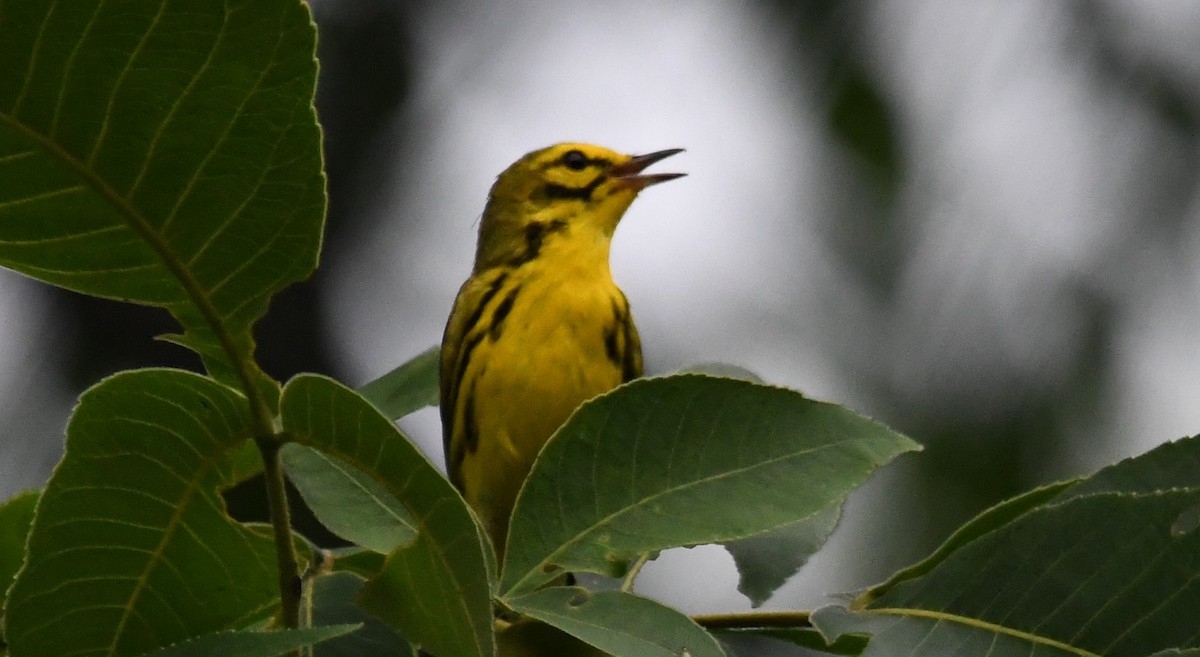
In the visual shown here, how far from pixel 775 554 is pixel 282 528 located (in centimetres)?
68

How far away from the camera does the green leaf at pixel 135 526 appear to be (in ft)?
4.08

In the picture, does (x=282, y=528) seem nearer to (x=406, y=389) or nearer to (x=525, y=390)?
(x=406, y=389)

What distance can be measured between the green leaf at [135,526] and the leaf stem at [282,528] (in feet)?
0.12

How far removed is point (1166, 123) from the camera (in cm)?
467

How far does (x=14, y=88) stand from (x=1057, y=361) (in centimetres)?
360

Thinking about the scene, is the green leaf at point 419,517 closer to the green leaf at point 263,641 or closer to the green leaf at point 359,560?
the green leaf at point 263,641

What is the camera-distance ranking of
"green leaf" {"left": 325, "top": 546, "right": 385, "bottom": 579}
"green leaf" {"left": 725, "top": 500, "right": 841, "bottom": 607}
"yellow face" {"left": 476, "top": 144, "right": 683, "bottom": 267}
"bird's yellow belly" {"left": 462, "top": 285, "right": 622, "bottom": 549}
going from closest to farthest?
"green leaf" {"left": 325, "top": 546, "right": 385, "bottom": 579} → "green leaf" {"left": 725, "top": 500, "right": 841, "bottom": 607} → "bird's yellow belly" {"left": 462, "top": 285, "right": 622, "bottom": 549} → "yellow face" {"left": 476, "top": 144, "right": 683, "bottom": 267}

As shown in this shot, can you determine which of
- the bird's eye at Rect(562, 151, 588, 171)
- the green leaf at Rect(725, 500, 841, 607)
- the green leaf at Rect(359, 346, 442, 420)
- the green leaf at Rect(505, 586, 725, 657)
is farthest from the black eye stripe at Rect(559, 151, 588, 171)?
the green leaf at Rect(505, 586, 725, 657)

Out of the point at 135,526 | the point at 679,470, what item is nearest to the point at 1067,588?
the point at 679,470

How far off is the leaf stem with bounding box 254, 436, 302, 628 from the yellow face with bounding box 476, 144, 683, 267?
2227mm

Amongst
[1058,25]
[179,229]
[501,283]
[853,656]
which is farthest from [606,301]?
[1058,25]

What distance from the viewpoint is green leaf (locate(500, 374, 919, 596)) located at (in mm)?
1318

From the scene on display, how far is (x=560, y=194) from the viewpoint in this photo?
3633 millimetres

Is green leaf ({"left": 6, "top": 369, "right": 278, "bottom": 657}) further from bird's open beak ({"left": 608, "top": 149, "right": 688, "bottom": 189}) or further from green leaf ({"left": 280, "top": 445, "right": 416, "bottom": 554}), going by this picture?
bird's open beak ({"left": 608, "top": 149, "right": 688, "bottom": 189})
